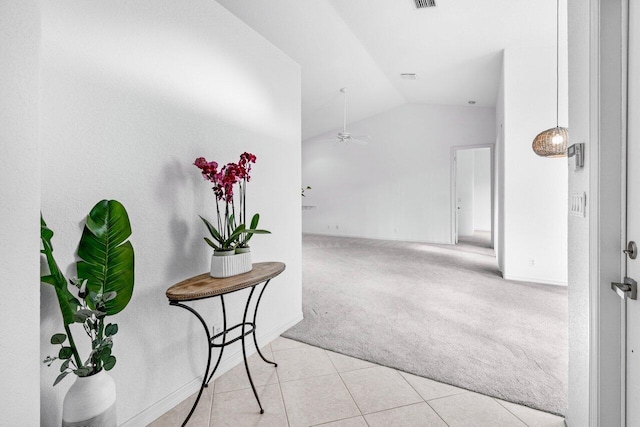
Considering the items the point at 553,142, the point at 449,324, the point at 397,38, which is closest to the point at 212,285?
the point at 449,324

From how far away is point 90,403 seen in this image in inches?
46.3

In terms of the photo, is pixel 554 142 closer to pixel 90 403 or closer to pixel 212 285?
pixel 212 285

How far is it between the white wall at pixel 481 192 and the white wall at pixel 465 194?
133 centimetres

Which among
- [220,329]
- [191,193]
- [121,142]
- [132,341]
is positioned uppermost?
[121,142]

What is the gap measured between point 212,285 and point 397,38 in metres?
4.06

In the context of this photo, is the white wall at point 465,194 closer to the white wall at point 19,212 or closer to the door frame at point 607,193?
the door frame at point 607,193

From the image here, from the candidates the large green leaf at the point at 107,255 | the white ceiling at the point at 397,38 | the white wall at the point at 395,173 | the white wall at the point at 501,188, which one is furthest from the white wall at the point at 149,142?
the white wall at the point at 395,173

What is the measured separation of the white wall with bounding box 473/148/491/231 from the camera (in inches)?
416

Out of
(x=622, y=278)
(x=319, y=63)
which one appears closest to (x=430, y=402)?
(x=622, y=278)

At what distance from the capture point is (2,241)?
2.88 ft

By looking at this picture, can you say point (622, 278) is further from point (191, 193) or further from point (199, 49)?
point (199, 49)

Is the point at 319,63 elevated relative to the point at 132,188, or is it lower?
elevated

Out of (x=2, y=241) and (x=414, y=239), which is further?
(x=414, y=239)

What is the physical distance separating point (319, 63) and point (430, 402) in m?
4.50
